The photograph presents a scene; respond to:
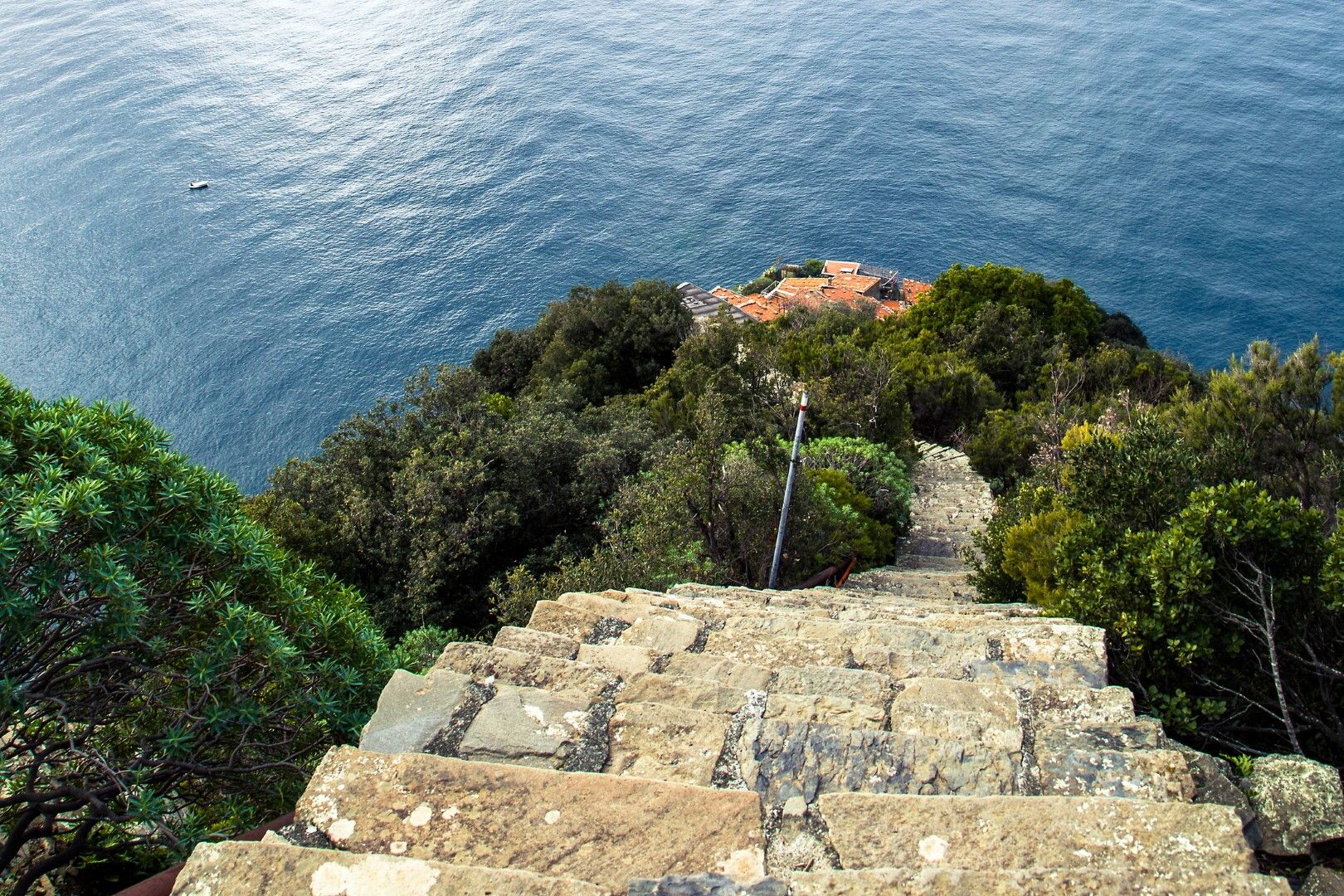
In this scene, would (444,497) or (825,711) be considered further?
(444,497)

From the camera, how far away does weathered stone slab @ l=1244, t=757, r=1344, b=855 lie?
178 inches

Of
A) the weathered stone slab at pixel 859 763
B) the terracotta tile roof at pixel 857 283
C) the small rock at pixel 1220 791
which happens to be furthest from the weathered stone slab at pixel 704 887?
the terracotta tile roof at pixel 857 283

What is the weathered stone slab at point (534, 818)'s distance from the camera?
3834 mm

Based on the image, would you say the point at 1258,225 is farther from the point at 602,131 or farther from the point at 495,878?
the point at 495,878

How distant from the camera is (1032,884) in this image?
3484 millimetres

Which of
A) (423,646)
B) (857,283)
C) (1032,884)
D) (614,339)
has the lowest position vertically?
(857,283)

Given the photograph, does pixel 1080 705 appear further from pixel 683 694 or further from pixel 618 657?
pixel 618 657

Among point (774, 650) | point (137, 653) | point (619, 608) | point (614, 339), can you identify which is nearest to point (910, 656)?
point (774, 650)

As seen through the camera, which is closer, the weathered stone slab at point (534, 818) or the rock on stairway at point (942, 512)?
the weathered stone slab at point (534, 818)

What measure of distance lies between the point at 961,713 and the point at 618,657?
7.32 ft

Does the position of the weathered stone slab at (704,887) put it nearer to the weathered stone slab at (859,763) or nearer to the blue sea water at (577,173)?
the weathered stone slab at (859,763)

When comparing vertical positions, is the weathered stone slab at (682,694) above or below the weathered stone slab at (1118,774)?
below

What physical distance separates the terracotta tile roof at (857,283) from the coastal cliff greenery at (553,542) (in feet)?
103

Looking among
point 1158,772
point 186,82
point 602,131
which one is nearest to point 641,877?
point 1158,772
